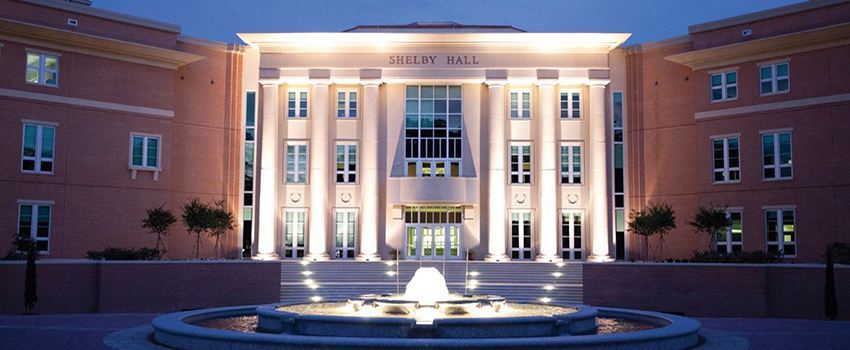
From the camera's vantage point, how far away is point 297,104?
42188mm

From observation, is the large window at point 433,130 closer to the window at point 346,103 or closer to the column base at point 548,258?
the window at point 346,103

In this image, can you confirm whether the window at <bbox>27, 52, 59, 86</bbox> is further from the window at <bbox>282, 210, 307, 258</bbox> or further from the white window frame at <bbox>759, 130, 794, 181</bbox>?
the white window frame at <bbox>759, 130, 794, 181</bbox>

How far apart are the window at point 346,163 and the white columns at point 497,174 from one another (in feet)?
22.7

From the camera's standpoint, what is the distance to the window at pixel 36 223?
111 ft

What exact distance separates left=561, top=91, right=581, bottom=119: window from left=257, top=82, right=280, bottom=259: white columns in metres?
14.5

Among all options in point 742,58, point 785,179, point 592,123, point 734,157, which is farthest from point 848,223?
point 592,123

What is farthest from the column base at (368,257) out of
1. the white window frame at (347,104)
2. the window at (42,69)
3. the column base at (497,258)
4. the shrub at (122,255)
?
the window at (42,69)

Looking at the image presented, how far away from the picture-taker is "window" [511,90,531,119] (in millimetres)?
42156

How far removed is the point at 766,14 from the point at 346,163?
20846mm

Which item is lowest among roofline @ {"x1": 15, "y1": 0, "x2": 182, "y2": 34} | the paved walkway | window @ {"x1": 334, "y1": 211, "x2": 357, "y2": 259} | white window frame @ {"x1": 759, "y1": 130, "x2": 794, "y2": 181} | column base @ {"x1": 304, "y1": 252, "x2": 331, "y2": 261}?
the paved walkway

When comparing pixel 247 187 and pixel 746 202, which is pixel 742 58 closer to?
pixel 746 202

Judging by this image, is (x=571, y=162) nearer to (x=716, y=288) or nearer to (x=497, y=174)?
(x=497, y=174)

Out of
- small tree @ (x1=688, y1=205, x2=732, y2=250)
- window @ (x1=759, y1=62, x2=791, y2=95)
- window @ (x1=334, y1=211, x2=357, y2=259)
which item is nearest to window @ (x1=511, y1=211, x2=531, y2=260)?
window @ (x1=334, y1=211, x2=357, y2=259)

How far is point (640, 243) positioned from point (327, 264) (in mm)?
15557
